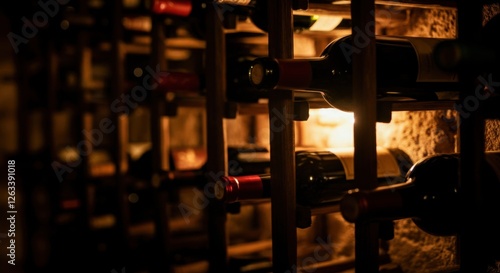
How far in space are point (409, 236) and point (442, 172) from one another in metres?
0.54

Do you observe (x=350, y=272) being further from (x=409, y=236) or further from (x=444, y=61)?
(x=444, y=61)

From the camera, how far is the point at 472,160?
511 mm

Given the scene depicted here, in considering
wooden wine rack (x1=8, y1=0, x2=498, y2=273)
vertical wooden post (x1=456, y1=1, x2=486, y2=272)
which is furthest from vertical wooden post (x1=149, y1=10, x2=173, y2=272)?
vertical wooden post (x1=456, y1=1, x2=486, y2=272)

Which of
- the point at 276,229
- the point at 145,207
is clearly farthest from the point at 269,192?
the point at 145,207

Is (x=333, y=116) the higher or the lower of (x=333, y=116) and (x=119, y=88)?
the lower

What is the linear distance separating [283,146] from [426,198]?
0.75ft

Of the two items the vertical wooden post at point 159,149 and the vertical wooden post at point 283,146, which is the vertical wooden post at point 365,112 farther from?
the vertical wooden post at point 159,149

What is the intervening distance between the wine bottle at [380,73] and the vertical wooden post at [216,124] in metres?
0.32

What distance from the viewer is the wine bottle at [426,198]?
53cm

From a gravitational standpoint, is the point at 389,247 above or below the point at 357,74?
below

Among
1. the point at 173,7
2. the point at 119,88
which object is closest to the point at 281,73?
the point at 173,7

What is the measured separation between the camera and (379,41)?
72 cm

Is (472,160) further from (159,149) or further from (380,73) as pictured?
(159,149)

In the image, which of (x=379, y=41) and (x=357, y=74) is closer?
(x=357, y=74)
